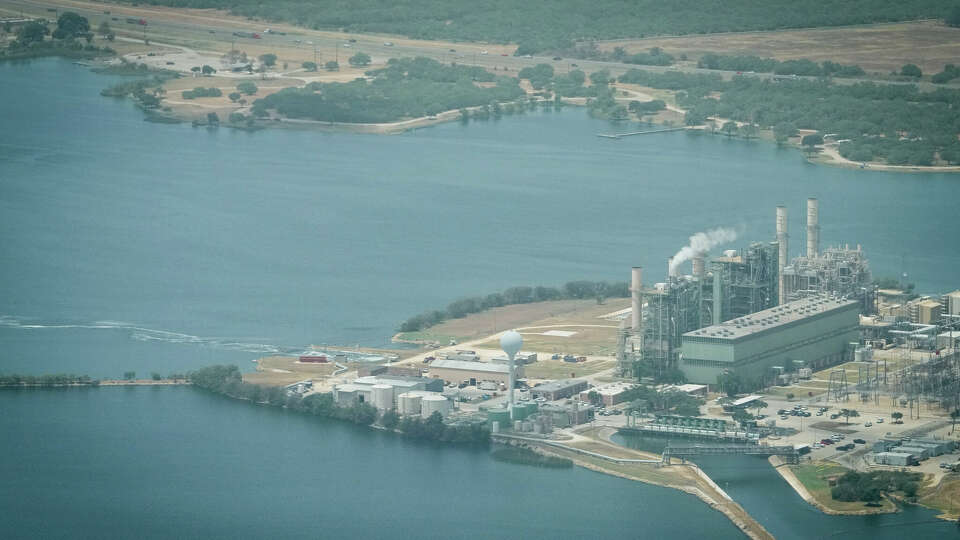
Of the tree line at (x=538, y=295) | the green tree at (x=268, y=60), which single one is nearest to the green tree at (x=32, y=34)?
the green tree at (x=268, y=60)

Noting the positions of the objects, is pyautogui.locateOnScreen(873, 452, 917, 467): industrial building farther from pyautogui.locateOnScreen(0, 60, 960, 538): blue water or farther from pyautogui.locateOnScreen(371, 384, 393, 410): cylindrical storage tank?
pyautogui.locateOnScreen(371, 384, 393, 410): cylindrical storage tank

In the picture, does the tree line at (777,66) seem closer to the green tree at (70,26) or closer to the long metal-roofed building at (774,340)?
the green tree at (70,26)

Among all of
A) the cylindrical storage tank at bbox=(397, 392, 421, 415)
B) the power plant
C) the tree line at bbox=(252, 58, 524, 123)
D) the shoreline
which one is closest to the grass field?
the shoreline

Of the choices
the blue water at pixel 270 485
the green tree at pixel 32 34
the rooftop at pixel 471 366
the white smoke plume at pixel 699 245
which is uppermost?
the green tree at pixel 32 34

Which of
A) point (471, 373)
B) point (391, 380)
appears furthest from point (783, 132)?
point (391, 380)

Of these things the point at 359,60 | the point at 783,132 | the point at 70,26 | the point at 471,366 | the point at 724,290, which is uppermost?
the point at 70,26

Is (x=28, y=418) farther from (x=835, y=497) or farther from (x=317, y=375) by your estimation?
(x=835, y=497)

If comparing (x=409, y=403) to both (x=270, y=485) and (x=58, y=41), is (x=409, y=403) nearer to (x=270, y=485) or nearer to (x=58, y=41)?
(x=270, y=485)
